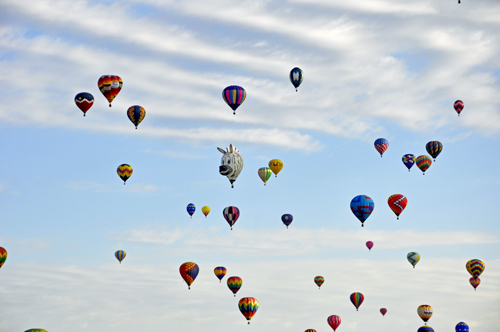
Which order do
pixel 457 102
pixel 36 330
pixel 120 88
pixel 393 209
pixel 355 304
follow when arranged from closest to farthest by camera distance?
pixel 36 330 → pixel 120 88 → pixel 393 209 → pixel 457 102 → pixel 355 304

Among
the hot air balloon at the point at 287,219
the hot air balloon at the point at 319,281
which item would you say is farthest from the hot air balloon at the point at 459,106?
the hot air balloon at the point at 319,281

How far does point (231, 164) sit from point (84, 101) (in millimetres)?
17018

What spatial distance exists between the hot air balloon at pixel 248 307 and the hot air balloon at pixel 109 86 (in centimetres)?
2937

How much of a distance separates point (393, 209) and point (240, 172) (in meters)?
19.8

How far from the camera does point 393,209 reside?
272ft

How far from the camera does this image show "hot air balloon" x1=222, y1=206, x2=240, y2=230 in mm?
84438

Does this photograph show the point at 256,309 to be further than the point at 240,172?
Yes

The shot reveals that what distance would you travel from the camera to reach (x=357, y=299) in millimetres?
97438

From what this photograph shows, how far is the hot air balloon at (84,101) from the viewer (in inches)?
2913

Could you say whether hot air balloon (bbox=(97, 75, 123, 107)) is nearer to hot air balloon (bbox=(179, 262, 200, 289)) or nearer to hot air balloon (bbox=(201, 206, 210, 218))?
hot air balloon (bbox=(179, 262, 200, 289))

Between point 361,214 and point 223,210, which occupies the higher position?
point 223,210

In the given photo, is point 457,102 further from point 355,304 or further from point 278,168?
point 355,304

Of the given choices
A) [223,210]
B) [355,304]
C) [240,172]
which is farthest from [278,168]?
[355,304]

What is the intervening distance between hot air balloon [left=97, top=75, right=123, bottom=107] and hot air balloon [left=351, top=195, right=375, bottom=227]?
2797 cm
